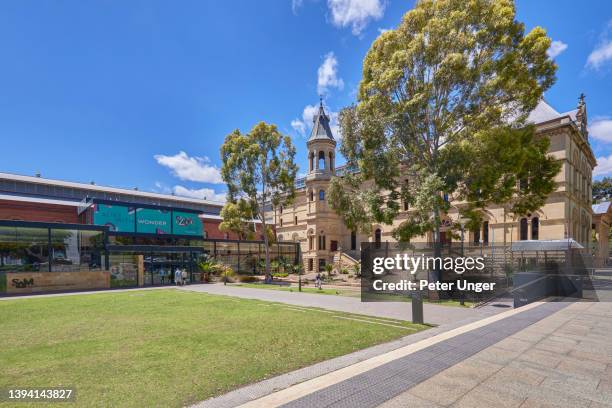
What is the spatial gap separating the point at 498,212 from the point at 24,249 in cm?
4372

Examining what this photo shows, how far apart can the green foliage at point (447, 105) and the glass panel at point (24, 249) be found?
24352 mm

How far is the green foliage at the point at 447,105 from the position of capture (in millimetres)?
17953

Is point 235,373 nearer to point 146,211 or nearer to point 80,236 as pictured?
point 80,236

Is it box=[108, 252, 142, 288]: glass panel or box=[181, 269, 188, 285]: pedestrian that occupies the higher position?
box=[108, 252, 142, 288]: glass panel

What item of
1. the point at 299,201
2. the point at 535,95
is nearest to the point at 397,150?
the point at 535,95

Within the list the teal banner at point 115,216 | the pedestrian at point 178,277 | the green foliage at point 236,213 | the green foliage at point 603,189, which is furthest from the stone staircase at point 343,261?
the green foliage at point 603,189

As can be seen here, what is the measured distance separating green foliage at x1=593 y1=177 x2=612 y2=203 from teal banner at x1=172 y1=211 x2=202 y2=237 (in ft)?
258

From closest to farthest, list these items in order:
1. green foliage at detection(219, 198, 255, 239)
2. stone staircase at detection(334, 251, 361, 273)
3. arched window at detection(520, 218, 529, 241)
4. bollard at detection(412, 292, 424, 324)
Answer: bollard at detection(412, 292, 424, 324) → green foliage at detection(219, 198, 255, 239) → arched window at detection(520, 218, 529, 241) → stone staircase at detection(334, 251, 361, 273)

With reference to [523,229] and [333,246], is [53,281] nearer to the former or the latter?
[333,246]

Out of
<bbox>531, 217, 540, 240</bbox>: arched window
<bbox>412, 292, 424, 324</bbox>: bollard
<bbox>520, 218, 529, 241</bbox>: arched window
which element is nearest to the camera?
<bbox>412, 292, 424, 324</bbox>: bollard

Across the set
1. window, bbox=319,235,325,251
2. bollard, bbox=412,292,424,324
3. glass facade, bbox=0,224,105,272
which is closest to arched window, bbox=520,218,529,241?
window, bbox=319,235,325,251

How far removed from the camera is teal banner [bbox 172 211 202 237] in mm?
34031

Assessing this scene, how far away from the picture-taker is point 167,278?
98.8ft

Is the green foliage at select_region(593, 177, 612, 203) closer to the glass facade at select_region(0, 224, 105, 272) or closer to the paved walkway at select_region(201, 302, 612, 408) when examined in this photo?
the paved walkway at select_region(201, 302, 612, 408)
